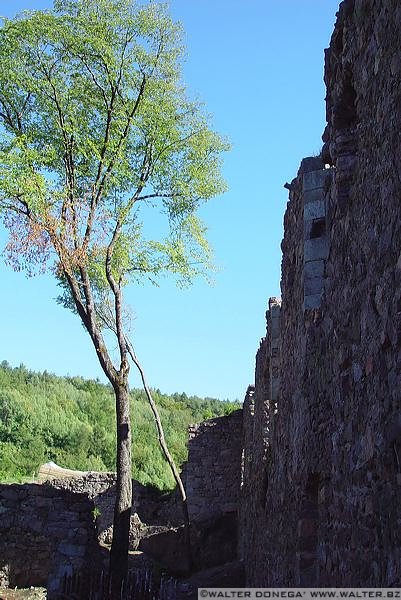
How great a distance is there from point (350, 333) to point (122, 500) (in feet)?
22.8

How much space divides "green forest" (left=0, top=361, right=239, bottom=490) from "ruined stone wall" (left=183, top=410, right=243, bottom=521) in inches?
199

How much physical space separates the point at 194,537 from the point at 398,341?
14.0 m

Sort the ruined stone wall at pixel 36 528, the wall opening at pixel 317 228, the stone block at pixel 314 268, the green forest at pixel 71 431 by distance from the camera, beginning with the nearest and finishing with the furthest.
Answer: the stone block at pixel 314 268, the wall opening at pixel 317 228, the ruined stone wall at pixel 36 528, the green forest at pixel 71 431

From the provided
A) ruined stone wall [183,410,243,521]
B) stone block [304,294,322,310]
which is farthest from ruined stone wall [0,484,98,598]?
ruined stone wall [183,410,243,521]

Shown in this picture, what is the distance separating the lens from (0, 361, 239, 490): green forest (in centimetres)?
2750

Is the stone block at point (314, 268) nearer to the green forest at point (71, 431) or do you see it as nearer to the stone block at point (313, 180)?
the stone block at point (313, 180)

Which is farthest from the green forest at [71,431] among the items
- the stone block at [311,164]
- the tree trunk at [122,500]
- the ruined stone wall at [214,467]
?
the stone block at [311,164]

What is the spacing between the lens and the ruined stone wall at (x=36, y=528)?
384 inches

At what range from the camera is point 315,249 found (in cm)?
548

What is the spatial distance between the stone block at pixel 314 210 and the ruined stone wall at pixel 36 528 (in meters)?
6.00

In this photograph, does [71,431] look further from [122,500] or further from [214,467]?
[122,500]

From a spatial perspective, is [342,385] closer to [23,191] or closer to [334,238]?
[334,238]

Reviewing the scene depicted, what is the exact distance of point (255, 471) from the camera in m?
10.5

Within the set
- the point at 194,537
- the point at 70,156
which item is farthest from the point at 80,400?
the point at 70,156
